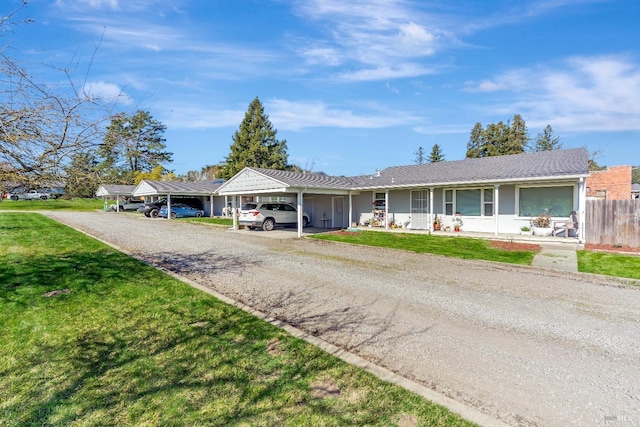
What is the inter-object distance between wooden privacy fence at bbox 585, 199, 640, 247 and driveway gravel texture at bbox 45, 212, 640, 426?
6.21 metres

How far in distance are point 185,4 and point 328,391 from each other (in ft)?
32.6

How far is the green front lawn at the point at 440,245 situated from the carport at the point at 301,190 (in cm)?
264

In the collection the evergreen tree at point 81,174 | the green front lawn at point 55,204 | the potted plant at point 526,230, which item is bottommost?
the potted plant at point 526,230

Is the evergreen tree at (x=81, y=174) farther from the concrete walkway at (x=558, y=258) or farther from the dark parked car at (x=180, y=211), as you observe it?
the dark parked car at (x=180, y=211)

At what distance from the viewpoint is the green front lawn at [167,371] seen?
2836 mm

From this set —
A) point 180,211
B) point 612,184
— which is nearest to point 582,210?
point 612,184

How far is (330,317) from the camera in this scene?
17.9 feet

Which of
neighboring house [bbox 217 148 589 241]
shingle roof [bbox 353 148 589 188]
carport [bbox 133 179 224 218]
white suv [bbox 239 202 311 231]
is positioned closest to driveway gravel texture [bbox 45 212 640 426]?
shingle roof [bbox 353 148 589 188]

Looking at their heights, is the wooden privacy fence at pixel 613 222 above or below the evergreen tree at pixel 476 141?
below

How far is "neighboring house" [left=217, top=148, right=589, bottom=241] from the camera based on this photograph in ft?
49.2

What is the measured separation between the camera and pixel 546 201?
1545 centimetres

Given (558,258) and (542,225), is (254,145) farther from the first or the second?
(558,258)

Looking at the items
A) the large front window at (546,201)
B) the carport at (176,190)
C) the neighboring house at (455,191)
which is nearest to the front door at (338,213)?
the neighboring house at (455,191)

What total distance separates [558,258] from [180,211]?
1187 inches
